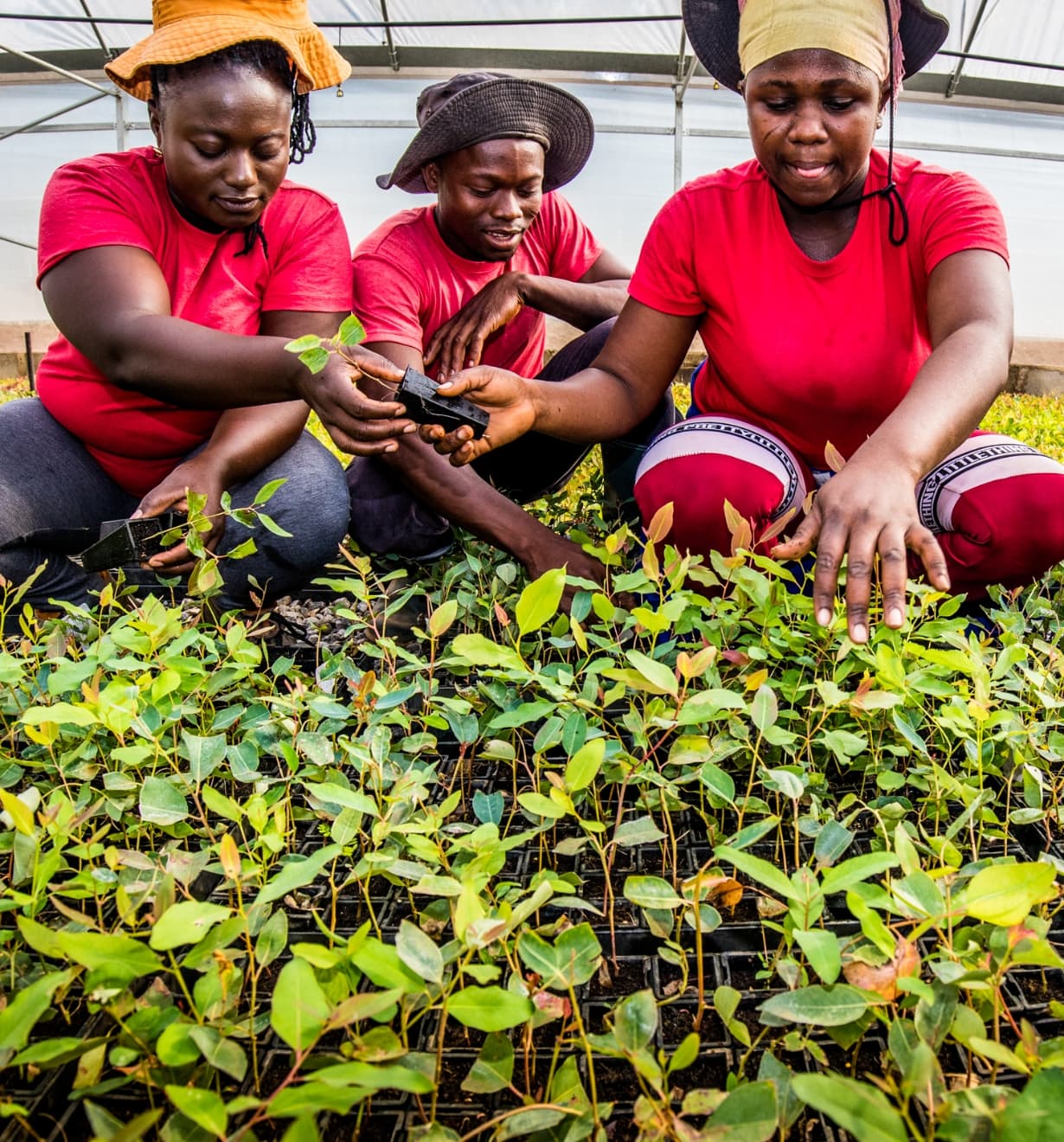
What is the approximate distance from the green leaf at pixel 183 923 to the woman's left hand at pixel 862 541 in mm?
764

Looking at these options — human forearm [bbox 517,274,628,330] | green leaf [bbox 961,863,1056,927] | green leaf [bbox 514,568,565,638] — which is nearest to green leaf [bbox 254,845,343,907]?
green leaf [bbox 514,568,565,638]

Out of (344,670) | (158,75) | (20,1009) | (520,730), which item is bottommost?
(520,730)

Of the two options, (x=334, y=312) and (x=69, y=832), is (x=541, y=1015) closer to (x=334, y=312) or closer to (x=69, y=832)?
(x=69, y=832)

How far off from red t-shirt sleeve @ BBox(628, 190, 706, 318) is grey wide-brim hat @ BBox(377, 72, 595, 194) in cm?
44

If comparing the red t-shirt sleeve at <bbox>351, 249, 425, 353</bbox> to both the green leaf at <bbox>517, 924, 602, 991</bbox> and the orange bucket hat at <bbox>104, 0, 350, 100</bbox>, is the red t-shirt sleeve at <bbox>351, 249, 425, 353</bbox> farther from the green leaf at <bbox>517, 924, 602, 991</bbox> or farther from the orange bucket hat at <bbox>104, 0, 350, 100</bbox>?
the green leaf at <bbox>517, 924, 602, 991</bbox>

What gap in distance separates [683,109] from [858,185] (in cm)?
859

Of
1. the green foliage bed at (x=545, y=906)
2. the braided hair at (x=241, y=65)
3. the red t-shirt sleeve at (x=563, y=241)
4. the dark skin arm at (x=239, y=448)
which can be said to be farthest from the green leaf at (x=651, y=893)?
the red t-shirt sleeve at (x=563, y=241)

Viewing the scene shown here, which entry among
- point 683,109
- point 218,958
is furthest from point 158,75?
point 683,109

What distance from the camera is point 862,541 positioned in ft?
3.93

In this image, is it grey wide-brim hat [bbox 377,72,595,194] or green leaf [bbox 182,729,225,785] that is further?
grey wide-brim hat [bbox 377,72,595,194]

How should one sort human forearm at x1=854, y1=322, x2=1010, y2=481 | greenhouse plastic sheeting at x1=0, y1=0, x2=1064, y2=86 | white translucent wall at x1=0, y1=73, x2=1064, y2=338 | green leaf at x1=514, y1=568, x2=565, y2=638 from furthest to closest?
white translucent wall at x1=0, y1=73, x2=1064, y2=338 → greenhouse plastic sheeting at x1=0, y1=0, x2=1064, y2=86 → human forearm at x1=854, y1=322, x2=1010, y2=481 → green leaf at x1=514, y1=568, x2=565, y2=638

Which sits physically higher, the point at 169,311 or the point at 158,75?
the point at 158,75

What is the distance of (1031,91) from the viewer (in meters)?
9.21

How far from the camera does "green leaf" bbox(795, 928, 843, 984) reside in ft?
2.22
